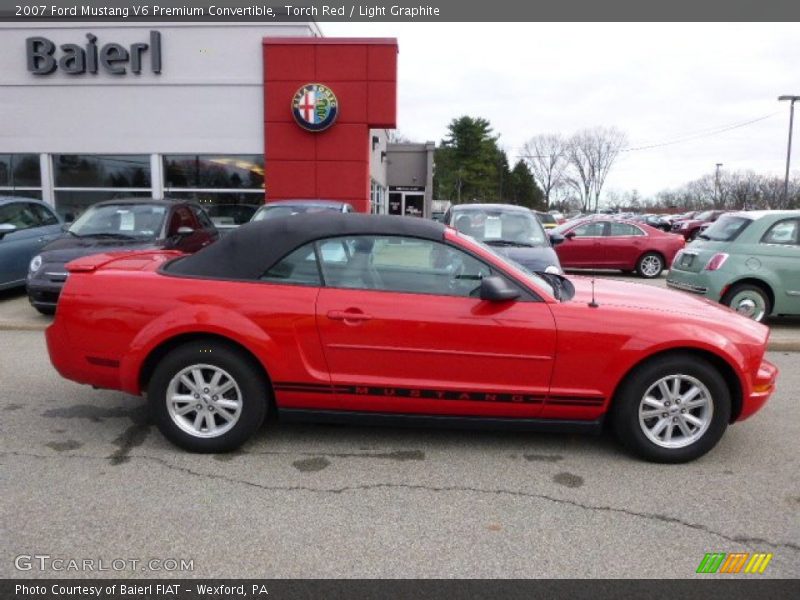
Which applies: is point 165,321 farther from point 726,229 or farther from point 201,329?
point 726,229

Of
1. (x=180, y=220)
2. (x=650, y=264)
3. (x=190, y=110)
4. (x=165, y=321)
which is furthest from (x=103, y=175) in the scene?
(x=165, y=321)

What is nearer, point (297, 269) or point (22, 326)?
point (297, 269)

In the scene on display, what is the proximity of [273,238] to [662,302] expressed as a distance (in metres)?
2.58

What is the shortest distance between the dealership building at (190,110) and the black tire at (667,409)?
12.9 m

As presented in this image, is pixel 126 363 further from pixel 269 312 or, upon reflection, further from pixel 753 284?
pixel 753 284

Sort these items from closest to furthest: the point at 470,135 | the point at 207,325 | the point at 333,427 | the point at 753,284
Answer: the point at 207,325, the point at 333,427, the point at 753,284, the point at 470,135

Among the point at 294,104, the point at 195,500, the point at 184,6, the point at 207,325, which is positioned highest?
the point at 184,6

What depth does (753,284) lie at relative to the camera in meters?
7.83

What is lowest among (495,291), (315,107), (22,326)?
(22,326)

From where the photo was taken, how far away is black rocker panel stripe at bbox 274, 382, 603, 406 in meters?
3.80

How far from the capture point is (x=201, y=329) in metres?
3.79

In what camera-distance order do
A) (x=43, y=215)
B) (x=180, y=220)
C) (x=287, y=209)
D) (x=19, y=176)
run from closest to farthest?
(x=180, y=220) → (x=43, y=215) → (x=287, y=209) → (x=19, y=176)

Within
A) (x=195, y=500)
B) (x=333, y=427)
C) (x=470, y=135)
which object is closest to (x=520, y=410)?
(x=333, y=427)

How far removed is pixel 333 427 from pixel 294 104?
12.5 m
